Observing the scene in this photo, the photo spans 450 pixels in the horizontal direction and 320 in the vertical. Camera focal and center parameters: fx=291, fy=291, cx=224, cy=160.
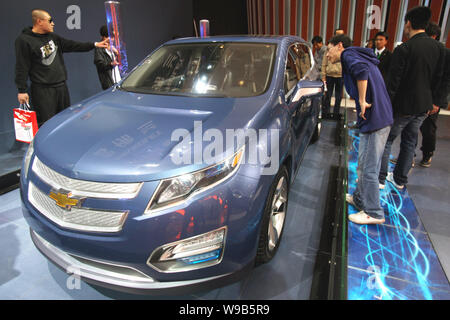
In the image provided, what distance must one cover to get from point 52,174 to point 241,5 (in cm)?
778

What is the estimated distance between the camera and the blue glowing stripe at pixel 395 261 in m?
1.62

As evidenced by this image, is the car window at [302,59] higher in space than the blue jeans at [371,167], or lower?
higher

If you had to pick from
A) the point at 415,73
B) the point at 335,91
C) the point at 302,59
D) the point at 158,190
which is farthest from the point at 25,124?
the point at 335,91

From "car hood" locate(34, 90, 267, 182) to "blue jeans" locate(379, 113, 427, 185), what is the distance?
135 centimetres

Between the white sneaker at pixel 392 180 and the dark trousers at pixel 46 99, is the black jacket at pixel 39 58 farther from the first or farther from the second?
the white sneaker at pixel 392 180

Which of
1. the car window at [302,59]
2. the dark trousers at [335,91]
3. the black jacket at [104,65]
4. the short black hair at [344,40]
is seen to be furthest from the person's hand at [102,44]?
the dark trousers at [335,91]

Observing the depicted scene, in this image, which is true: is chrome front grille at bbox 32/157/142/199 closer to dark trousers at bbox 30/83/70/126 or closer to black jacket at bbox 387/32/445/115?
black jacket at bbox 387/32/445/115

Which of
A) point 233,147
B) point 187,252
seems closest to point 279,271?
point 187,252

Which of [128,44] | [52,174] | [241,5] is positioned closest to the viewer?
[52,174]

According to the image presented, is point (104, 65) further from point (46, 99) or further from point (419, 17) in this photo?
point (419, 17)

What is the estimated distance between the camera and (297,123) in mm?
2205

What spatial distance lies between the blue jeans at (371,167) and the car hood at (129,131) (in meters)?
0.84

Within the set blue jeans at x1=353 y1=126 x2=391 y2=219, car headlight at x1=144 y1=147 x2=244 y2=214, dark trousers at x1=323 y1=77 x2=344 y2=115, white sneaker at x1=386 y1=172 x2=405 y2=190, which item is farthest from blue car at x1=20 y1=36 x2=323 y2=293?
dark trousers at x1=323 y1=77 x2=344 y2=115
